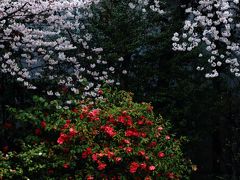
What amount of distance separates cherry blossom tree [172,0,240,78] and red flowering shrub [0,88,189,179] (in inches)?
138

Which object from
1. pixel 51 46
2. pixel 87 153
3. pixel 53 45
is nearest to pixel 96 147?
pixel 87 153

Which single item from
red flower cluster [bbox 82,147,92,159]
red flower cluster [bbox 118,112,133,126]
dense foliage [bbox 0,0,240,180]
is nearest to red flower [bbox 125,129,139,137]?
red flower cluster [bbox 118,112,133,126]

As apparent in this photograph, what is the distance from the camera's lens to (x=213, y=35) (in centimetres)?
1151

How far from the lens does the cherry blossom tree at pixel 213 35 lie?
441 inches

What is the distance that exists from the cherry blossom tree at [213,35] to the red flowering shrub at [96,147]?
351cm

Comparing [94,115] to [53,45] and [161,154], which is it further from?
[53,45]

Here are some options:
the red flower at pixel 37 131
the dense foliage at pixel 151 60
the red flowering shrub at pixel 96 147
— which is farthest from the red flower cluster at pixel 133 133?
the dense foliage at pixel 151 60

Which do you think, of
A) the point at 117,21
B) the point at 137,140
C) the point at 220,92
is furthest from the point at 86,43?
the point at 137,140

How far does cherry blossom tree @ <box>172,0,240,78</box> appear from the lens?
11195 mm

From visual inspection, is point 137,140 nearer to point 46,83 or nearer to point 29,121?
point 29,121

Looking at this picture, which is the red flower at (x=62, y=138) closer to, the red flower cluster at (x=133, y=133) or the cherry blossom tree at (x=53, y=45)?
the red flower cluster at (x=133, y=133)

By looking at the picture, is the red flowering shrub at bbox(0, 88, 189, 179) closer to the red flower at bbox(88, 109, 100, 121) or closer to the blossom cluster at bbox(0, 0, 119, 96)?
the red flower at bbox(88, 109, 100, 121)

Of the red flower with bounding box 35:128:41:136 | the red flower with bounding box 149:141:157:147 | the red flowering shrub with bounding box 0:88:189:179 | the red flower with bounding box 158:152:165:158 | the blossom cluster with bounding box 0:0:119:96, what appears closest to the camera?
the red flowering shrub with bounding box 0:88:189:179

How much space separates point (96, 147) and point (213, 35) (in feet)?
17.6
